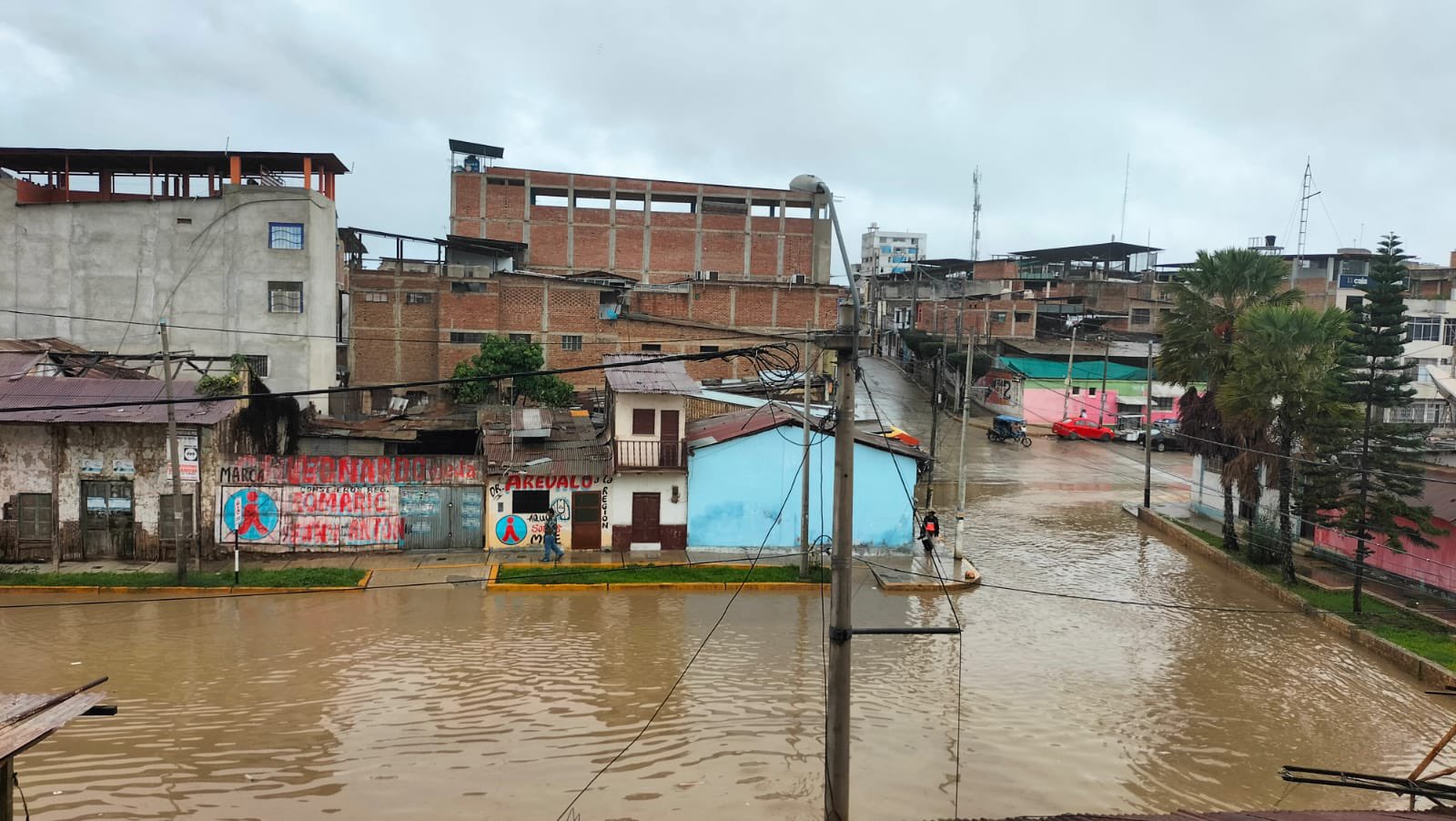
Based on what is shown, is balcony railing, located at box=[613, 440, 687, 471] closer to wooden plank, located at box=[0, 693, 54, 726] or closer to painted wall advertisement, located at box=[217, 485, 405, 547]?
painted wall advertisement, located at box=[217, 485, 405, 547]

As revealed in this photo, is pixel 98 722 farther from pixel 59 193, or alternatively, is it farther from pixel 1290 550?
pixel 59 193

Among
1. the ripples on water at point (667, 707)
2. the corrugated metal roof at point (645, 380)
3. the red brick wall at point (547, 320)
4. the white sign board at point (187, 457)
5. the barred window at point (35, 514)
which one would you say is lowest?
the ripples on water at point (667, 707)

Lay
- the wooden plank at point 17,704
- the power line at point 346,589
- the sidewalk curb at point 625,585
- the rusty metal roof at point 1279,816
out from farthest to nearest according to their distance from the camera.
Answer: the sidewalk curb at point 625,585, the power line at point 346,589, the rusty metal roof at point 1279,816, the wooden plank at point 17,704

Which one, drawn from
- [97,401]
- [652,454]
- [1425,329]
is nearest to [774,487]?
[652,454]

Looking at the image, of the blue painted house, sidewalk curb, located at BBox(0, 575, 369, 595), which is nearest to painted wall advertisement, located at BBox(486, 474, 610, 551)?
the blue painted house

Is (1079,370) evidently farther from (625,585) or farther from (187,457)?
(187,457)

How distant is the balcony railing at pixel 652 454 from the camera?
22942 millimetres

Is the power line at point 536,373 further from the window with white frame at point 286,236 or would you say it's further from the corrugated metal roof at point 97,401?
the window with white frame at point 286,236

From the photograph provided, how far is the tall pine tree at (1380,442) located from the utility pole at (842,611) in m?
16.4

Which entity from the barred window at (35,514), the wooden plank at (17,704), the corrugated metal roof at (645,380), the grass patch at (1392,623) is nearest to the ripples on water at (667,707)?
the grass patch at (1392,623)

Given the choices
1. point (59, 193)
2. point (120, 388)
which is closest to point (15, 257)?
point (59, 193)

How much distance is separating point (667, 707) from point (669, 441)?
993 centimetres

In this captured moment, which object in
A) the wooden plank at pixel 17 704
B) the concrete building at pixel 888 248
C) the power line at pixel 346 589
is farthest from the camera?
the concrete building at pixel 888 248

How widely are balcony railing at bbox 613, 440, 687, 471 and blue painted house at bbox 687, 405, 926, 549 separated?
0.36 meters
